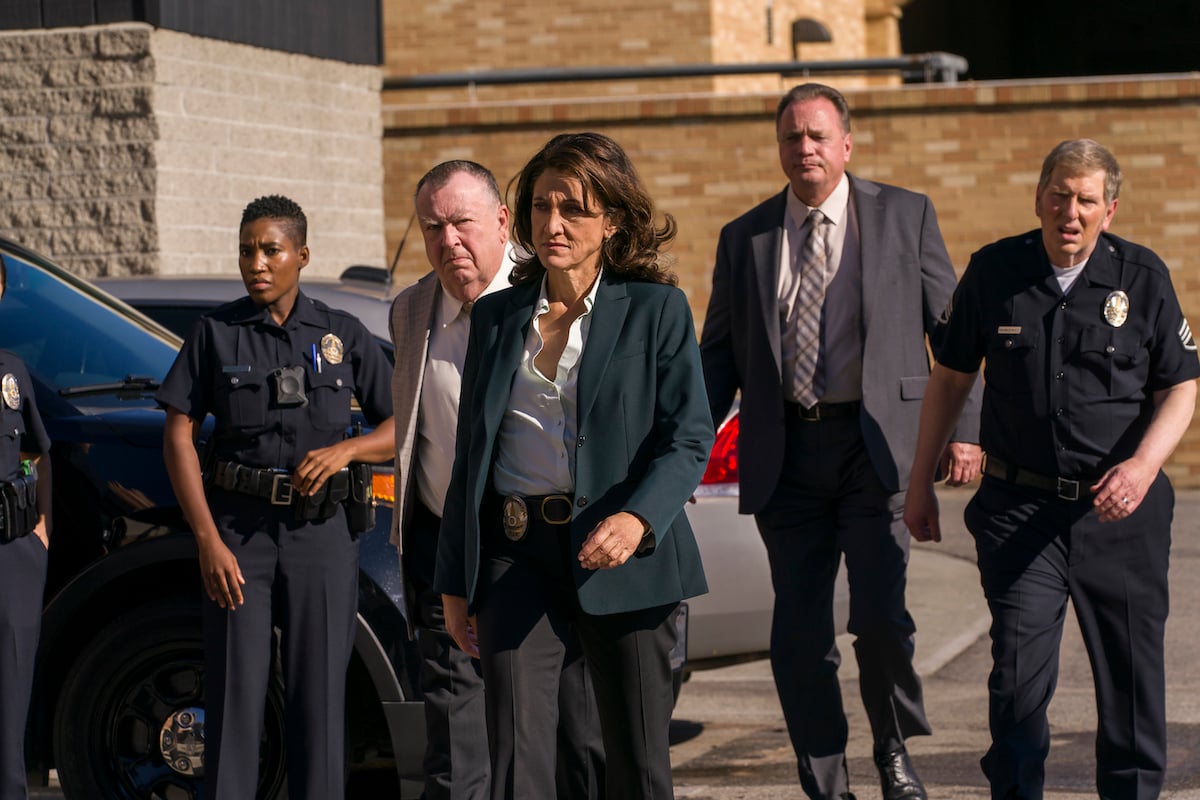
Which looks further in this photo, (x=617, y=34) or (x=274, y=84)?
(x=617, y=34)

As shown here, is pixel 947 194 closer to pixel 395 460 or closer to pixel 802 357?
pixel 802 357

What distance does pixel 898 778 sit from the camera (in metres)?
5.41

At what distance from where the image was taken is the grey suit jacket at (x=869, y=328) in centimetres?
545

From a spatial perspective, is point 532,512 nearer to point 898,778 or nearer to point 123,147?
point 898,778

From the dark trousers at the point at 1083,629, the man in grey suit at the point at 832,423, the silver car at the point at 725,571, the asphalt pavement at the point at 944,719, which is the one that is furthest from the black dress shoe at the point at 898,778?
the silver car at the point at 725,571

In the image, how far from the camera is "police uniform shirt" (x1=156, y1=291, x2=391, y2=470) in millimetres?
4895

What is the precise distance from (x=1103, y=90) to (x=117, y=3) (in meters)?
7.60

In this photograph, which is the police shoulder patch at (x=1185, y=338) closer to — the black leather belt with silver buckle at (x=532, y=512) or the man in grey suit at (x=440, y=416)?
the man in grey suit at (x=440, y=416)

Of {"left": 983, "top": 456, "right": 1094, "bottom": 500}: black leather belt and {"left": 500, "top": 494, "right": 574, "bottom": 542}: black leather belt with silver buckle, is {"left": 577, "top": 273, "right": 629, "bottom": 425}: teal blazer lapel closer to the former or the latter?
{"left": 500, "top": 494, "right": 574, "bottom": 542}: black leather belt with silver buckle

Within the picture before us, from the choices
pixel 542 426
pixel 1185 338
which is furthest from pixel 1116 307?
pixel 542 426

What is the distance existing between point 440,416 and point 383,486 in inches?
26.4

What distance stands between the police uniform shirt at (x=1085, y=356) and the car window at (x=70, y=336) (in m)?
2.70

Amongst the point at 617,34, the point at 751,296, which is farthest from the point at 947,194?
the point at 751,296

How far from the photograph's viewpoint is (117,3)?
1239 centimetres
